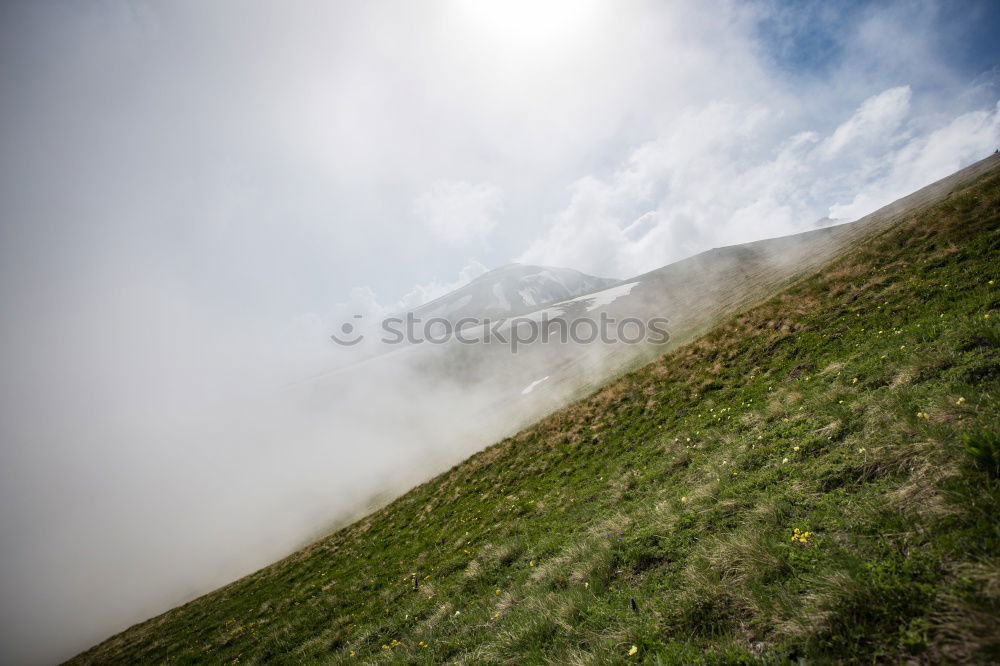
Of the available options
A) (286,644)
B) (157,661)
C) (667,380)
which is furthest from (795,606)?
(157,661)

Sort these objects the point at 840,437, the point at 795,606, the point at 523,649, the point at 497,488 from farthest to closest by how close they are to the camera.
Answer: the point at 497,488, the point at 840,437, the point at 523,649, the point at 795,606

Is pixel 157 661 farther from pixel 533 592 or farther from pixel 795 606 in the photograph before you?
pixel 795 606

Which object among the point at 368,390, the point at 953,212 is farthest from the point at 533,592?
the point at 368,390

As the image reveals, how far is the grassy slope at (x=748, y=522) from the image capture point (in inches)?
153

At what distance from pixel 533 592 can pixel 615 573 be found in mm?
1907

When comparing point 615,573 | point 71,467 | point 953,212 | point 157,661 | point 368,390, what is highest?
point 71,467

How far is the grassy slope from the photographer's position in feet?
12.7

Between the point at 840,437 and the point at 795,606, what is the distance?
5.17 meters

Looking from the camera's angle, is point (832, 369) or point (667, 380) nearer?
point (832, 369)

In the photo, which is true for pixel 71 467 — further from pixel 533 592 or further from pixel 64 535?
pixel 533 592

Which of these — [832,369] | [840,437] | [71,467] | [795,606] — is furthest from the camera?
[71,467]

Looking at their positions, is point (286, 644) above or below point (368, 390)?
below

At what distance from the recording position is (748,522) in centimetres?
620

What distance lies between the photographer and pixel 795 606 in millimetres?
4152
